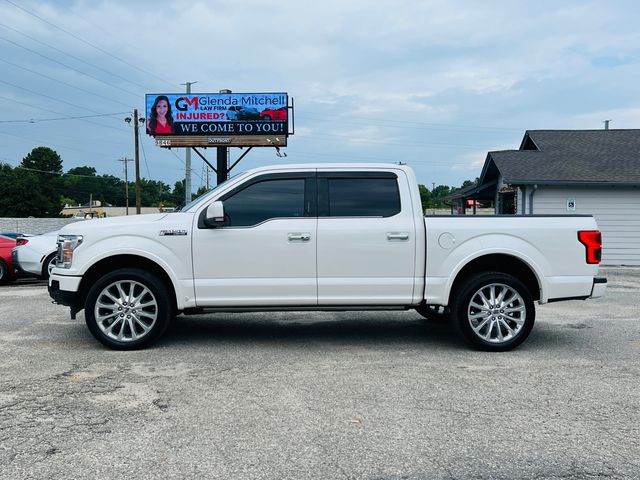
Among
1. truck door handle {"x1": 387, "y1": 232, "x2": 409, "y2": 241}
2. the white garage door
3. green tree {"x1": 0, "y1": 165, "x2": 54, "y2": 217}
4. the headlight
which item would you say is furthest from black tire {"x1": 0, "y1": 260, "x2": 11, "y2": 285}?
green tree {"x1": 0, "y1": 165, "x2": 54, "y2": 217}

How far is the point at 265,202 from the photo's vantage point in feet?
20.5

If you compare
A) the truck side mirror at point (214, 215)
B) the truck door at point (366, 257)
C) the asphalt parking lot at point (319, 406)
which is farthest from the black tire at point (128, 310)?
the truck door at point (366, 257)

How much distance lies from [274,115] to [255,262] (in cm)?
2255

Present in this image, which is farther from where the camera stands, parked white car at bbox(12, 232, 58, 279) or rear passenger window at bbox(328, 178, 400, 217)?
parked white car at bbox(12, 232, 58, 279)

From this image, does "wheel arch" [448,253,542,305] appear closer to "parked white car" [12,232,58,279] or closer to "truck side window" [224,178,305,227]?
"truck side window" [224,178,305,227]

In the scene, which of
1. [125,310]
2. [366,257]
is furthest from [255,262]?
[125,310]

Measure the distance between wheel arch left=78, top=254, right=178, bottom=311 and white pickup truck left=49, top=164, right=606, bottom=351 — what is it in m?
0.01

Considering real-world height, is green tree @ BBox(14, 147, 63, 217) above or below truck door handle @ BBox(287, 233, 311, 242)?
above

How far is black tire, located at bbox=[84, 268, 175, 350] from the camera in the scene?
6.05 m

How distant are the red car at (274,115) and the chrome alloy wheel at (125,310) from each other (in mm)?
22408

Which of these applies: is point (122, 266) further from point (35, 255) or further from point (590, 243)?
point (35, 255)

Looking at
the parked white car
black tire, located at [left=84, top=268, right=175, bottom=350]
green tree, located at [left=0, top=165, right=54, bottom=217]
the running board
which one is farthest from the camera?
green tree, located at [left=0, top=165, right=54, bottom=217]

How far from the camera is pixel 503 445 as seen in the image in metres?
3.73

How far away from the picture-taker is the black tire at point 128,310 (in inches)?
238
